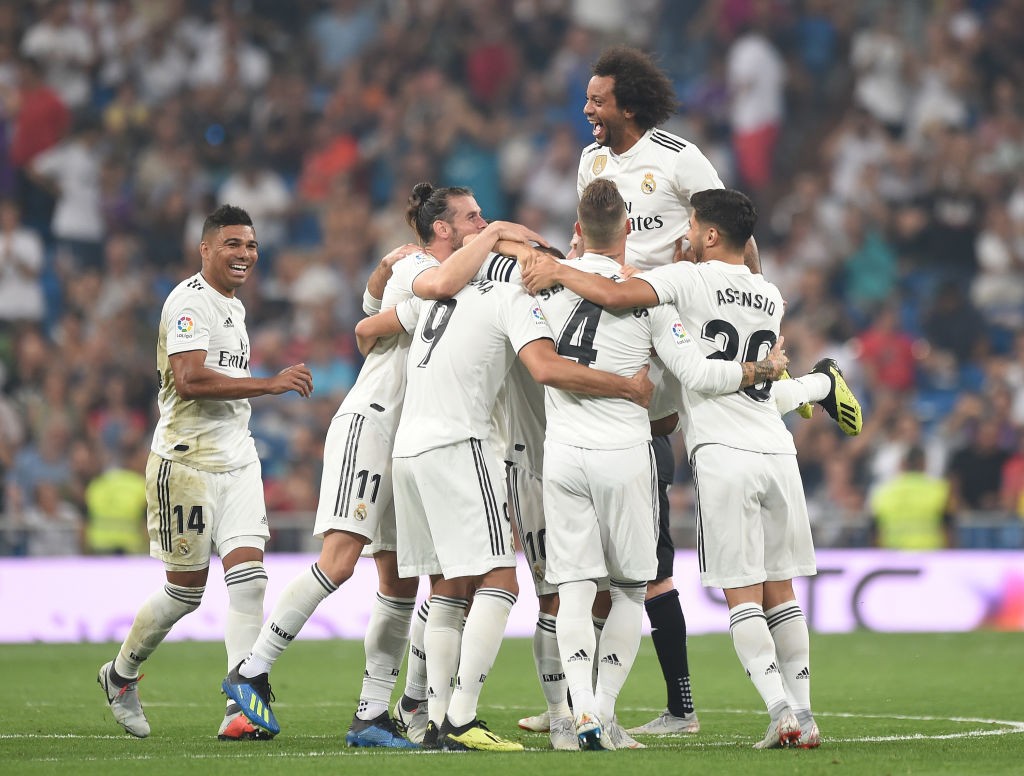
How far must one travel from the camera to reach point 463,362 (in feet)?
24.2

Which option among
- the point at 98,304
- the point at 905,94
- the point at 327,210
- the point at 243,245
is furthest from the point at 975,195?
the point at 243,245

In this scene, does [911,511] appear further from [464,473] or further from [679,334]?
[464,473]

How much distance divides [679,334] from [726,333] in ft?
0.75

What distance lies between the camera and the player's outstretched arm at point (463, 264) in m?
7.41

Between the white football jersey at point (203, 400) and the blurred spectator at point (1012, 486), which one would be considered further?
the blurred spectator at point (1012, 486)

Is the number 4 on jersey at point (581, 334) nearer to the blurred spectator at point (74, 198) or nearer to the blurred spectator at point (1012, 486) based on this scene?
the blurred spectator at point (1012, 486)

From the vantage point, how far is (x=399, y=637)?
7.76 m

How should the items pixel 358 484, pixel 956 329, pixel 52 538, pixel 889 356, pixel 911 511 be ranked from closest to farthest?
pixel 358 484 → pixel 52 538 → pixel 911 511 → pixel 889 356 → pixel 956 329

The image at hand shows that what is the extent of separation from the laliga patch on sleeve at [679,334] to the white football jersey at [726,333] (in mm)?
110

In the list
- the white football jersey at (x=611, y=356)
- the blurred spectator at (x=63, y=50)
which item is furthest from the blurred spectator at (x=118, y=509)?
the white football jersey at (x=611, y=356)

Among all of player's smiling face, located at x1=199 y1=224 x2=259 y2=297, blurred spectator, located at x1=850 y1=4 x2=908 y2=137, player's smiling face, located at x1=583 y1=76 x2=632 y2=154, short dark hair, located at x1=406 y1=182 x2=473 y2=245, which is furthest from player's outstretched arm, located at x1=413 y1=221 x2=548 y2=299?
blurred spectator, located at x1=850 y1=4 x2=908 y2=137

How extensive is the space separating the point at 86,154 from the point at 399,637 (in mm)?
12796

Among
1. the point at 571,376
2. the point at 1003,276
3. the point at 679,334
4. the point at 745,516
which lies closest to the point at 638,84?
the point at 679,334

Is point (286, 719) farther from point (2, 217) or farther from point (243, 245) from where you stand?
point (2, 217)
